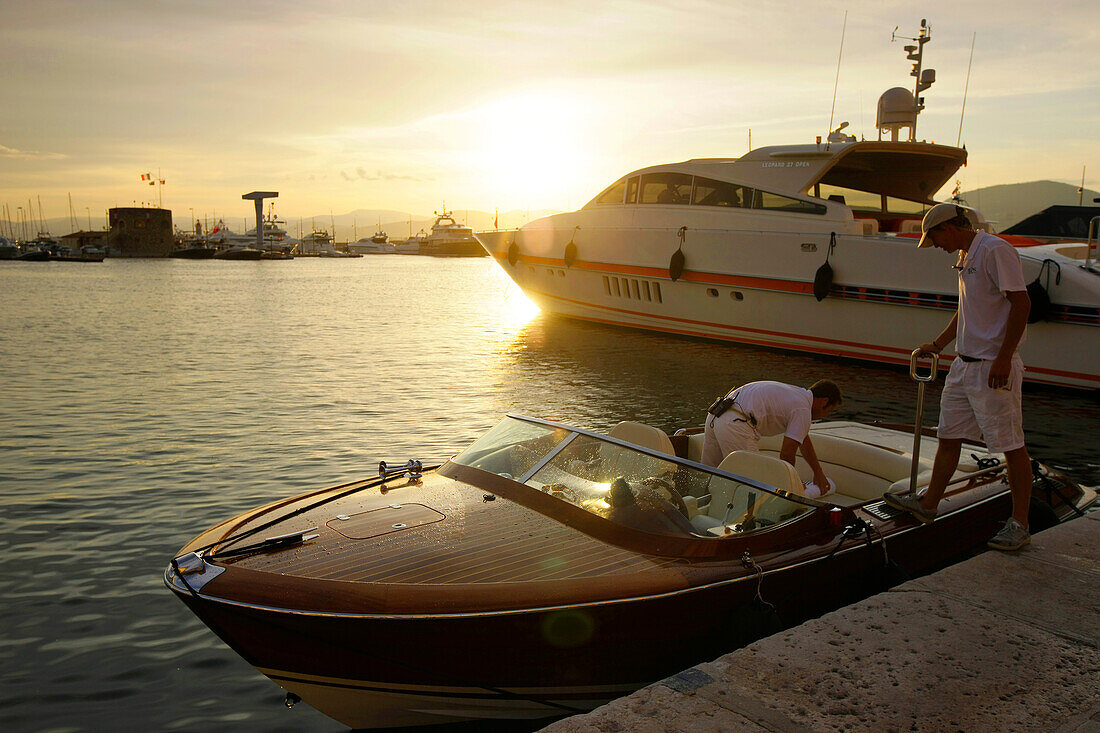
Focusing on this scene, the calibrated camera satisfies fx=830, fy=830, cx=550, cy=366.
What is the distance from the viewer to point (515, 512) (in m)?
4.51

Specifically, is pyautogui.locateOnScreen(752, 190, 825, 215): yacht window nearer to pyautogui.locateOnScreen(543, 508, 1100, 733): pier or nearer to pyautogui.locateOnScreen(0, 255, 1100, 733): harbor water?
pyautogui.locateOnScreen(0, 255, 1100, 733): harbor water

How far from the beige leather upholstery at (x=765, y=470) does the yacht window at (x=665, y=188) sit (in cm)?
1490

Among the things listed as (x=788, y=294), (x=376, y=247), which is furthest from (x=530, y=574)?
(x=376, y=247)

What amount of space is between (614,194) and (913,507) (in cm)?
1684

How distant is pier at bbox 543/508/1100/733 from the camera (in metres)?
2.66

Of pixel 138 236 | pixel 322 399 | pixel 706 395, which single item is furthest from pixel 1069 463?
pixel 138 236

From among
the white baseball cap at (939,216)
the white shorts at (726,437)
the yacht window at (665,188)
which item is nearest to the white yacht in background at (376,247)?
the yacht window at (665,188)

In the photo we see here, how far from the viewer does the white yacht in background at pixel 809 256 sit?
1403 cm

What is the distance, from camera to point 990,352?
4480 millimetres

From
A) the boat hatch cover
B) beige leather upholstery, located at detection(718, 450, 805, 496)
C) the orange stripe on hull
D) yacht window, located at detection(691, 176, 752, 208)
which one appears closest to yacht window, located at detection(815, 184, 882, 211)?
yacht window, located at detection(691, 176, 752, 208)

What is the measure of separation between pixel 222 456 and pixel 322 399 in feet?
12.9

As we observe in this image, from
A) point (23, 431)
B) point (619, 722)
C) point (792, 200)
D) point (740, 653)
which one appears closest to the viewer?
point (619, 722)

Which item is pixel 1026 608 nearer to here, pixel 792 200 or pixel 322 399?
pixel 322 399

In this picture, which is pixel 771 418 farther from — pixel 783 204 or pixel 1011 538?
pixel 783 204
